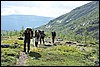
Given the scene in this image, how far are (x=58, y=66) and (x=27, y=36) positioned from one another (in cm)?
1242

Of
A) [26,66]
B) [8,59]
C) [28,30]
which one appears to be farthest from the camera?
[28,30]

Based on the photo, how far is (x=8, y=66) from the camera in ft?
112

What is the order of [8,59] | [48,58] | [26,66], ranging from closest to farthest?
[26,66] < [8,59] < [48,58]

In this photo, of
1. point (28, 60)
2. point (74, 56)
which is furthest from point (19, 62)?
point (74, 56)

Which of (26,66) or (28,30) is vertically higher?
(28,30)

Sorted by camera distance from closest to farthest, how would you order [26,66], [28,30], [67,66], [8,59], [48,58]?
[26,66] < [67,66] < [8,59] < [48,58] < [28,30]

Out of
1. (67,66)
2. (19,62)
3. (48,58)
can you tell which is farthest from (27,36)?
(67,66)

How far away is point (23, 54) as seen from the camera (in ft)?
147

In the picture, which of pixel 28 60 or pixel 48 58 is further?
pixel 48 58

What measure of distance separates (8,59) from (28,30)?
8.89 m

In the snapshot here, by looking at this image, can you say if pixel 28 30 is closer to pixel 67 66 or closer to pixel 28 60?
pixel 28 60

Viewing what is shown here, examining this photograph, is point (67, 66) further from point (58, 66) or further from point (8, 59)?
point (8, 59)

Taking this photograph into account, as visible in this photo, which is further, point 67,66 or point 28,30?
point 28,30

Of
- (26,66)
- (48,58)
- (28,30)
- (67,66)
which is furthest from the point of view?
(28,30)
